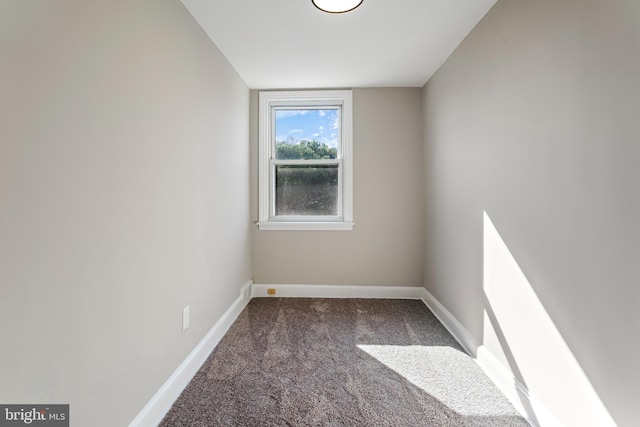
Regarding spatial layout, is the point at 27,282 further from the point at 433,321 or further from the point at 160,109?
the point at 433,321

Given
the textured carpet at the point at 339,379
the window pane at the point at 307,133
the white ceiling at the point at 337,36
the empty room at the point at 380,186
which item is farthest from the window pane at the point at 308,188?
the textured carpet at the point at 339,379

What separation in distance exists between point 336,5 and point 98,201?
1604mm

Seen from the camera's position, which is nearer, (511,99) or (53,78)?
(53,78)

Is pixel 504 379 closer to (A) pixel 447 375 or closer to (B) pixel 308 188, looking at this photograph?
(A) pixel 447 375

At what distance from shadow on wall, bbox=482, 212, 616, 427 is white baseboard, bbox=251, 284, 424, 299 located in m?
1.28

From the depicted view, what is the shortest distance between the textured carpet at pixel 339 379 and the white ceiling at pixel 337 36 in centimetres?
226

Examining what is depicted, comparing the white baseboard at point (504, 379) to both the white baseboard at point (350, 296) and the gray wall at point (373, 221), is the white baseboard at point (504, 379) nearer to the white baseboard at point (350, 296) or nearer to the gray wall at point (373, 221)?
the white baseboard at point (350, 296)

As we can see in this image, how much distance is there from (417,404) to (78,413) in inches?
59.4

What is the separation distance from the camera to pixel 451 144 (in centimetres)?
241

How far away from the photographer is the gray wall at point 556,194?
998 millimetres

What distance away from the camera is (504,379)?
65.4 inches

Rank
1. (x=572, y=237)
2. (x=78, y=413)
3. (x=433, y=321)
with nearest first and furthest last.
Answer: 1. (x=78, y=413)
2. (x=572, y=237)
3. (x=433, y=321)

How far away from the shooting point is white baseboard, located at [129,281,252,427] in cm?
136

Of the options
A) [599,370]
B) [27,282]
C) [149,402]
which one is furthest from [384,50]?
[149,402]
